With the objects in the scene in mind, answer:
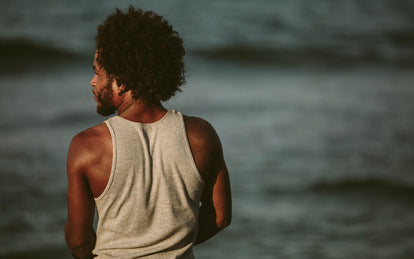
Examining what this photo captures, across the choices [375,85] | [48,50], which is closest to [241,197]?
[375,85]

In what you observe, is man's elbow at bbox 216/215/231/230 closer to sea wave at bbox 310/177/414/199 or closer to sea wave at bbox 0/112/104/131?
sea wave at bbox 310/177/414/199

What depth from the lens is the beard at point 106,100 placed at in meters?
1.64

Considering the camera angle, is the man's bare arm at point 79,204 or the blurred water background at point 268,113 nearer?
the man's bare arm at point 79,204

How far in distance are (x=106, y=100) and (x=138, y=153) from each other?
0.69 ft

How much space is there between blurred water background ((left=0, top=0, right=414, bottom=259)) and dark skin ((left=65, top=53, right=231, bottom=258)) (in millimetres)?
3602

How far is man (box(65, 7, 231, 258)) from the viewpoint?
1.56 m

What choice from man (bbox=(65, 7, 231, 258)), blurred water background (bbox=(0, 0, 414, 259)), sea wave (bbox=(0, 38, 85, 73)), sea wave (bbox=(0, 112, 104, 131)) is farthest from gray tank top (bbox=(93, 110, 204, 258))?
sea wave (bbox=(0, 38, 85, 73))

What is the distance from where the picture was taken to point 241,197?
255 inches

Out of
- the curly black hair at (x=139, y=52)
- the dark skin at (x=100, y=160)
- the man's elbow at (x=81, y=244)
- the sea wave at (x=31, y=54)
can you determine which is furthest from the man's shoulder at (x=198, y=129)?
the sea wave at (x=31, y=54)

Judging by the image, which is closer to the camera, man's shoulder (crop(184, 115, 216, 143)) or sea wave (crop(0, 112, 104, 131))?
man's shoulder (crop(184, 115, 216, 143))

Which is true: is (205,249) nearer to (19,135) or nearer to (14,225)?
(14,225)

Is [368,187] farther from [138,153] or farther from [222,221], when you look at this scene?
[138,153]

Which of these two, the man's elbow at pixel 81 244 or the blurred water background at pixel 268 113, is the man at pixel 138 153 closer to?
the man's elbow at pixel 81 244

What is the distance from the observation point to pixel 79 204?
164cm
